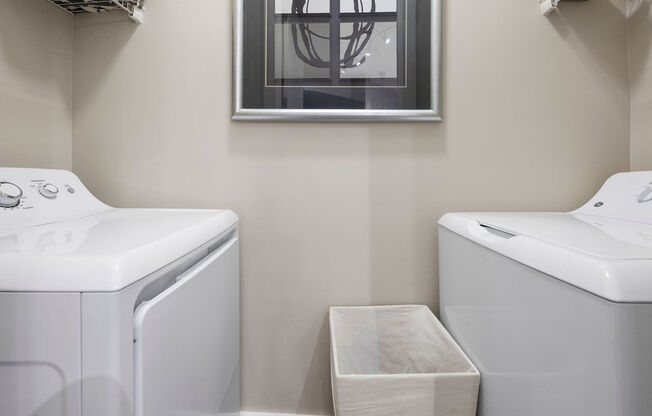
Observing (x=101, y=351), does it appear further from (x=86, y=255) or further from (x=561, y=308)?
(x=561, y=308)

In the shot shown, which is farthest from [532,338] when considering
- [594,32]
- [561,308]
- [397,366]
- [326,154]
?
[594,32]

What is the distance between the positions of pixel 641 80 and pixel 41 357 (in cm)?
151

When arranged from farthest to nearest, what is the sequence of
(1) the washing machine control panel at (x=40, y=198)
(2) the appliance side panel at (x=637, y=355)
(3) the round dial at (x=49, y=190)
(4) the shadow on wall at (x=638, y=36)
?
(4) the shadow on wall at (x=638, y=36), (3) the round dial at (x=49, y=190), (1) the washing machine control panel at (x=40, y=198), (2) the appliance side panel at (x=637, y=355)

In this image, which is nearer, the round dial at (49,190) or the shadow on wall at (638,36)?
the round dial at (49,190)

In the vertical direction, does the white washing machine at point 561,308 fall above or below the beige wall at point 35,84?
below

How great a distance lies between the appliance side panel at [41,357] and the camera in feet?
1.29

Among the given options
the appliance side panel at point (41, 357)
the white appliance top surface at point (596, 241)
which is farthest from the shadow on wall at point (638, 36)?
the appliance side panel at point (41, 357)

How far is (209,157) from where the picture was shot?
108cm

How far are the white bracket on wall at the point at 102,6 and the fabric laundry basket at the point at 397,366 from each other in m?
1.09

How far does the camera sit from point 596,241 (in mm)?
519

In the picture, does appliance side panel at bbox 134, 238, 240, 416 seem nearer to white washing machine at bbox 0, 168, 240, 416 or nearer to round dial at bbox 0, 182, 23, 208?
white washing machine at bbox 0, 168, 240, 416

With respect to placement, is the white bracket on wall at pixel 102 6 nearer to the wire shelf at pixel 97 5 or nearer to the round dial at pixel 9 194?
the wire shelf at pixel 97 5

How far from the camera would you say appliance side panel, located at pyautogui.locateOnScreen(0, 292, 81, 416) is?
1.29 feet

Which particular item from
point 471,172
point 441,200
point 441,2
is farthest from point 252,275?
point 441,2
